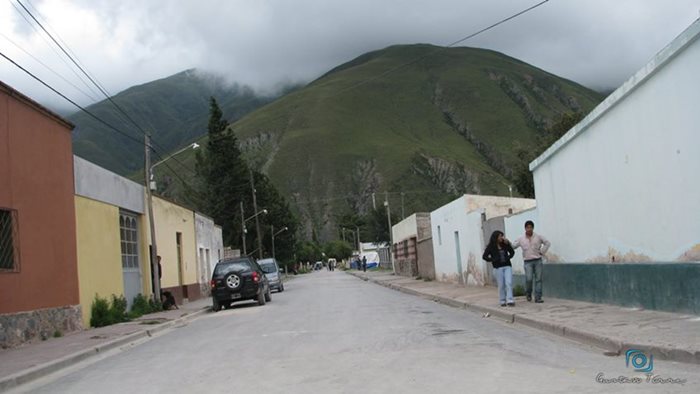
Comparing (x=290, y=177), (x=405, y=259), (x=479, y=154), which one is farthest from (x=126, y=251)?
(x=479, y=154)

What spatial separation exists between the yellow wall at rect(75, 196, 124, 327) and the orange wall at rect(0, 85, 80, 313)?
70cm

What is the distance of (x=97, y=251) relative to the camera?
1945cm

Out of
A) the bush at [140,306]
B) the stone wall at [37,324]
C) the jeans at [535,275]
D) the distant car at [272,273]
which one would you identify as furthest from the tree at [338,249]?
the jeans at [535,275]

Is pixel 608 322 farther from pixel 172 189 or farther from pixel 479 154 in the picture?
pixel 479 154

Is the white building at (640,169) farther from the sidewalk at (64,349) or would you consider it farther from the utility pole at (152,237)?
the utility pole at (152,237)

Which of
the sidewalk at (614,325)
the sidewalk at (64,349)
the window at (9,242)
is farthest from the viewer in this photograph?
the window at (9,242)

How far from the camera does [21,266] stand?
14.4 meters

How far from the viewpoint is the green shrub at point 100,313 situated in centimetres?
1852

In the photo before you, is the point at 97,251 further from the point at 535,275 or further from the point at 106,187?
the point at 535,275

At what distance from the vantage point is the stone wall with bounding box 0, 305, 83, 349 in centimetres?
1337

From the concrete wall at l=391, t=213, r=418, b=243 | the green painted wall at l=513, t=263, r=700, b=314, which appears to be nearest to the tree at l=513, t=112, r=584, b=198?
the concrete wall at l=391, t=213, r=418, b=243

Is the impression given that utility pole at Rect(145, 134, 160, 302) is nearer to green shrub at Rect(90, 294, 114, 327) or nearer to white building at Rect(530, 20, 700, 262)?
green shrub at Rect(90, 294, 114, 327)

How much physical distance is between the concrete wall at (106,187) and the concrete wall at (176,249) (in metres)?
2.82

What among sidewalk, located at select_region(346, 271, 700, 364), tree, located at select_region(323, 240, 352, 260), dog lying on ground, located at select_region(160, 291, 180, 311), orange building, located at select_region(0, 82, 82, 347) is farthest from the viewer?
tree, located at select_region(323, 240, 352, 260)
